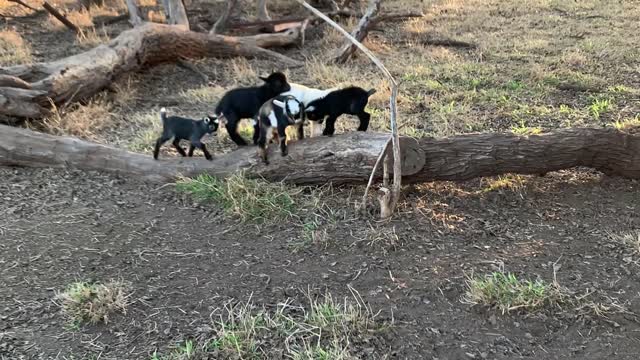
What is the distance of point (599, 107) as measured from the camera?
6.54m

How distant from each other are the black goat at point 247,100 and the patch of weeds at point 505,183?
170cm

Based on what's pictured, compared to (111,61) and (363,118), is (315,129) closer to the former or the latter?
(363,118)

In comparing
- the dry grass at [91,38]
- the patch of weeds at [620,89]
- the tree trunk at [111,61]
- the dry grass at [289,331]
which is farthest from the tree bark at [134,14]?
the dry grass at [289,331]

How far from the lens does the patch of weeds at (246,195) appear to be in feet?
14.1

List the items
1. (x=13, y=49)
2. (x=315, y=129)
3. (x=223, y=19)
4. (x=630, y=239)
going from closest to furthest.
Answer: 1. (x=630, y=239)
2. (x=315, y=129)
3. (x=13, y=49)
4. (x=223, y=19)

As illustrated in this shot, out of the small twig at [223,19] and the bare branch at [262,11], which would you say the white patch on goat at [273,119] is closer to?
the small twig at [223,19]

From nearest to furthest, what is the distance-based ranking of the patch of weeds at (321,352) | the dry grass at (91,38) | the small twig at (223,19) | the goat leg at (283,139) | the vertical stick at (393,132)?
1. the patch of weeds at (321,352)
2. the vertical stick at (393,132)
3. the goat leg at (283,139)
4. the dry grass at (91,38)
5. the small twig at (223,19)

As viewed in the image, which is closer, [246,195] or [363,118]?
[246,195]

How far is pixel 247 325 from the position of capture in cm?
319

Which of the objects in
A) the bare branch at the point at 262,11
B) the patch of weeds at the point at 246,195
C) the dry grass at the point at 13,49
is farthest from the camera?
the bare branch at the point at 262,11

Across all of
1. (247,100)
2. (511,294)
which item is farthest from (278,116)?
(511,294)

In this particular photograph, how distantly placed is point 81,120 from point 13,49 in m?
3.60

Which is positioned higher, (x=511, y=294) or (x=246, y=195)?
(x=246, y=195)

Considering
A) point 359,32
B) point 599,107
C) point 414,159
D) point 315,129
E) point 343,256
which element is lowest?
point 343,256
